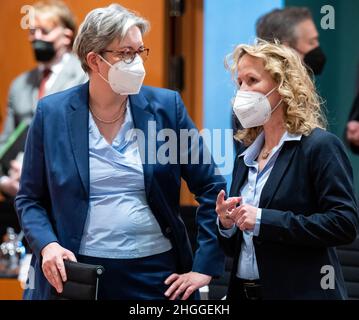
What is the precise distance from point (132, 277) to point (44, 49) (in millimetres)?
1431

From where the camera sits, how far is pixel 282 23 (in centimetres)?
335

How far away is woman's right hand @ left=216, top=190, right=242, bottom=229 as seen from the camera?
89.4 inches

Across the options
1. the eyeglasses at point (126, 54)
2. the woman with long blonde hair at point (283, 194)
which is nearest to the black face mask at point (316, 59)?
the woman with long blonde hair at point (283, 194)

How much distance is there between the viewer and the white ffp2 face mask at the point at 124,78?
2.47 meters

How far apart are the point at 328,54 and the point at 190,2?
110 cm

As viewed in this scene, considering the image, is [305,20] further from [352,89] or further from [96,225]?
[96,225]

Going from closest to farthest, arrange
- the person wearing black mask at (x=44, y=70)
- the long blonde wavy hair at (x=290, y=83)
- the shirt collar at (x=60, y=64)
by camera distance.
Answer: the long blonde wavy hair at (x=290, y=83), the person wearing black mask at (x=44, y=70), the shirt collar at (x=60, y=64)

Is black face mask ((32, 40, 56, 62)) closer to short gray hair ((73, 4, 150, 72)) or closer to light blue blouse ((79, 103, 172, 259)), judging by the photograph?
short gray hair ((73, 4, 150, 72))

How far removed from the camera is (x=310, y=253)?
A: 7.56ft

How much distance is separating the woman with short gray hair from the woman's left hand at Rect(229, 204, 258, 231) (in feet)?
0.90

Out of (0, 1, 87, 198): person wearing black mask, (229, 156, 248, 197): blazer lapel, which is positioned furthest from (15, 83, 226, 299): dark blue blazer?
(0, 1, 87, 198): person wearing black mask

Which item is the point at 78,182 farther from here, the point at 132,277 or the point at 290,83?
the point at 290,83

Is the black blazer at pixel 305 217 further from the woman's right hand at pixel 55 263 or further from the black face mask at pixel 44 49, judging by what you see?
the black face mask at pixel 44 49

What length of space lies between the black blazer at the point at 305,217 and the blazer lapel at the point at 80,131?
514 mm
